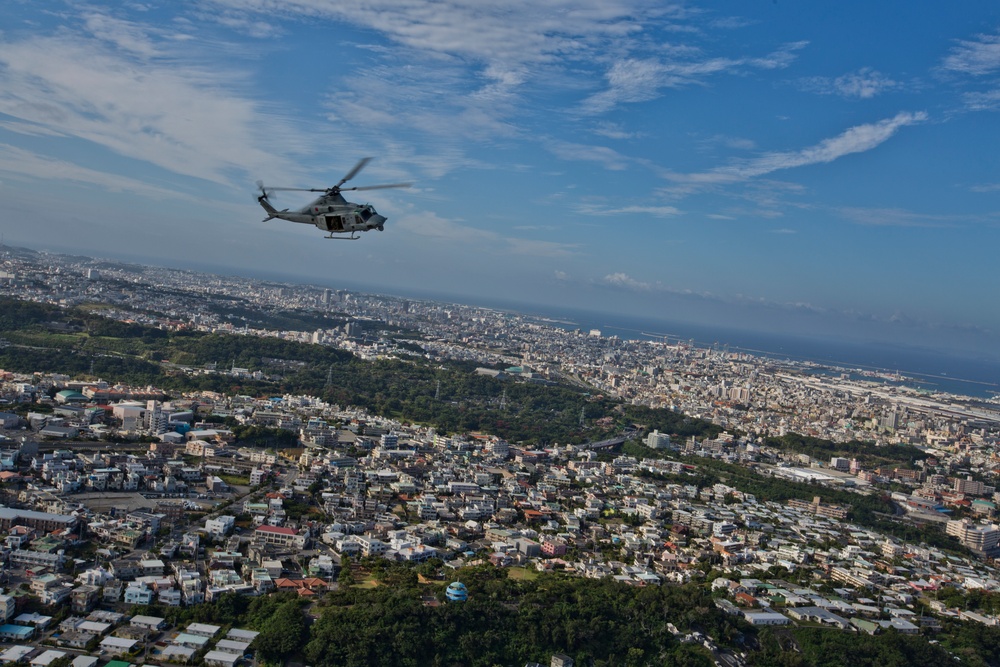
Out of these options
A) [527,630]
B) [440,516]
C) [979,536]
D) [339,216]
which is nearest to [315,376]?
[440,516]

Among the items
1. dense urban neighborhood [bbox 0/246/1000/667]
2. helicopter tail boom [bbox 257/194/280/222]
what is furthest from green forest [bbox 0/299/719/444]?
helicopter tail boom [bbox 257/194/280/222]

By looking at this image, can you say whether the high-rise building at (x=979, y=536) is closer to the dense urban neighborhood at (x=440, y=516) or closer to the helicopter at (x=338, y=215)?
the dense urban neighborhood at (x=440, y=516)

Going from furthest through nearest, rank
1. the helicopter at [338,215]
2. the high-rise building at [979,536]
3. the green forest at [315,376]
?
1. the green forest at [315,376]
2. the high-rise building at [979,536]
3. the helicopter at [338,215]

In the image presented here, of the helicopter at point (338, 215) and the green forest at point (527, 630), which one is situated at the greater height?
the helicopter at point (338, 215)

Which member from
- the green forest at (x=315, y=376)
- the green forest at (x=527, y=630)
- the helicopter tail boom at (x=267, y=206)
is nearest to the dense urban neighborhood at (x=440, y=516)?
the green forest at (x=527, y=630)

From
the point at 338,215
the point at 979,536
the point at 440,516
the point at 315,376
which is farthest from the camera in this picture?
the point at 315,376

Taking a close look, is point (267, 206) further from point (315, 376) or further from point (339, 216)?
point (315, 376)

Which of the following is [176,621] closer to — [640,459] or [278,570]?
[278,570]

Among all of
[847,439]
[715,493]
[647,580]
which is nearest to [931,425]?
[847,439]

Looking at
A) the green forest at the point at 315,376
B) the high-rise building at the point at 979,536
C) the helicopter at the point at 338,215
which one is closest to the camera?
the helicopter at the point at 338,215
